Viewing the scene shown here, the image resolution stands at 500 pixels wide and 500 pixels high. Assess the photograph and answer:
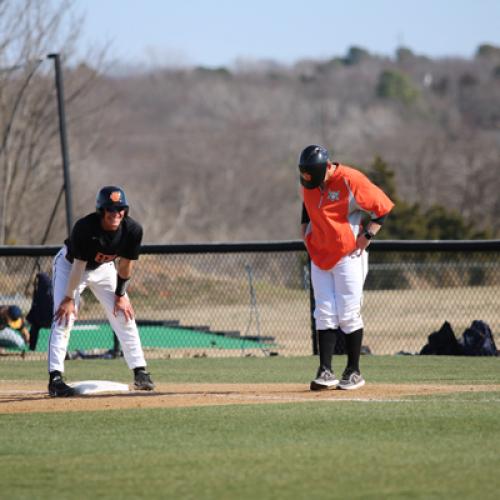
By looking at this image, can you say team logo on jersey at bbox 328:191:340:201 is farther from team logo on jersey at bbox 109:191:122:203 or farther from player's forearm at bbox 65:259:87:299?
player's forearm at bbox 65:259:87:299

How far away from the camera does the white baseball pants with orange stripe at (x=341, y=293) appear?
10.7 metres

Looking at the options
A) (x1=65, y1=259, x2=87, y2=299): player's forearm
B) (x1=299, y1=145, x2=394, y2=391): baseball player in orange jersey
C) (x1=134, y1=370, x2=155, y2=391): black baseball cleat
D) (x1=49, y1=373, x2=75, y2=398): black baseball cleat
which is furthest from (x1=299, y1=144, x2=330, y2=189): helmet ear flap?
(x1=49, y1=373, x2=75, y2=398): black baseball cleat

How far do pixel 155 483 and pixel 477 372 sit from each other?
715 cm

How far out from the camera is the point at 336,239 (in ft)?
34.7

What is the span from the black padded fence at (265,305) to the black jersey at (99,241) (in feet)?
19.9

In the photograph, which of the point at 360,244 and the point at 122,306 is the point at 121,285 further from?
the point at 360,244

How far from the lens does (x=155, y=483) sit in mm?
6781

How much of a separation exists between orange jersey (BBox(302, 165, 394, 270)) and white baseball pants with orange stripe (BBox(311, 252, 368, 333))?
98mm

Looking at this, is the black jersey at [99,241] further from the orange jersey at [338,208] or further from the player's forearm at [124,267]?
the orange jersey at [338,208]

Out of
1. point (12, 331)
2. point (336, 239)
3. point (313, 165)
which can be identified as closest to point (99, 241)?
point (313, 165)

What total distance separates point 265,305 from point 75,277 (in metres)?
9.60

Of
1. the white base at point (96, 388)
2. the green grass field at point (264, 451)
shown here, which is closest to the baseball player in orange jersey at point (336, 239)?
the green grass field at point (264, 451)

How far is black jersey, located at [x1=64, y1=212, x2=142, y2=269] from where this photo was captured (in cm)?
1034

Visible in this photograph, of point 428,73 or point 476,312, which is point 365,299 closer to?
point 476,312
